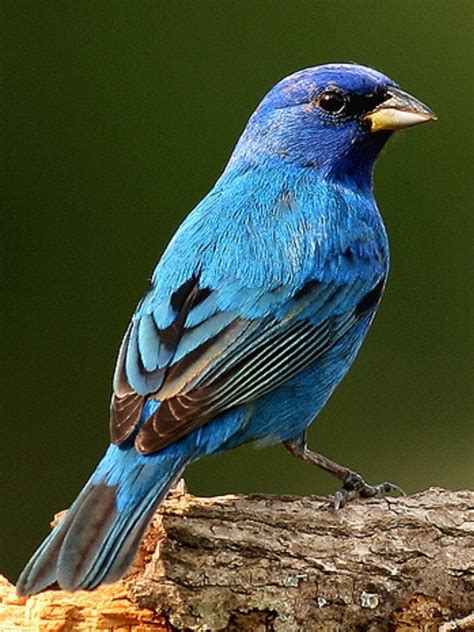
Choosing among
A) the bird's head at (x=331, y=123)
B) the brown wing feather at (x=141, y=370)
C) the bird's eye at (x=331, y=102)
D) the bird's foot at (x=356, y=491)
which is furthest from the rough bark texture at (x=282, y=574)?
the bird's eye at (x=331, y=102)

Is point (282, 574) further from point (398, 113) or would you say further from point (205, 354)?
point (398, 113)

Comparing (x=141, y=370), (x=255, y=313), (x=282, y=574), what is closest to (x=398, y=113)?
(x=255, y=313)

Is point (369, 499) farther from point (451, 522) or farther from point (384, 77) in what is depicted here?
point (384, 77)

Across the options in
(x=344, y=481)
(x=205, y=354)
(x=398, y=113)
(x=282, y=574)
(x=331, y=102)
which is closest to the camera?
(x=282, y=574)

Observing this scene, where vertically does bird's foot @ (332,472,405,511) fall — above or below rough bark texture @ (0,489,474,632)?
above

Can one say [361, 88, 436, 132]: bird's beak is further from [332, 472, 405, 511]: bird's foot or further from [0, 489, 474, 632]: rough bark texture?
[0, 489, 474, 632]: rough bark texture

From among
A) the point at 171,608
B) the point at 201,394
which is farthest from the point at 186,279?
the point at 171,608

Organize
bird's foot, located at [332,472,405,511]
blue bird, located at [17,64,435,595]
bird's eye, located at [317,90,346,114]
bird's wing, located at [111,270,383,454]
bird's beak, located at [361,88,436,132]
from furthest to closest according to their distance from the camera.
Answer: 1. bird's eye, located at [317,90,346,114]
2. bird's beak, located at [361,88,436,132]
3. bird's foot, located at [332,472,405,511]
4. bird's wing, located at [111,270,383,454]
5. blue bird, located at [17,64,435,595]

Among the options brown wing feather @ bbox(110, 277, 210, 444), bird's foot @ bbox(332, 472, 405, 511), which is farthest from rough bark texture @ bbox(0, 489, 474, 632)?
brown wing feather @ bbox(110, 277, 210, 444)
